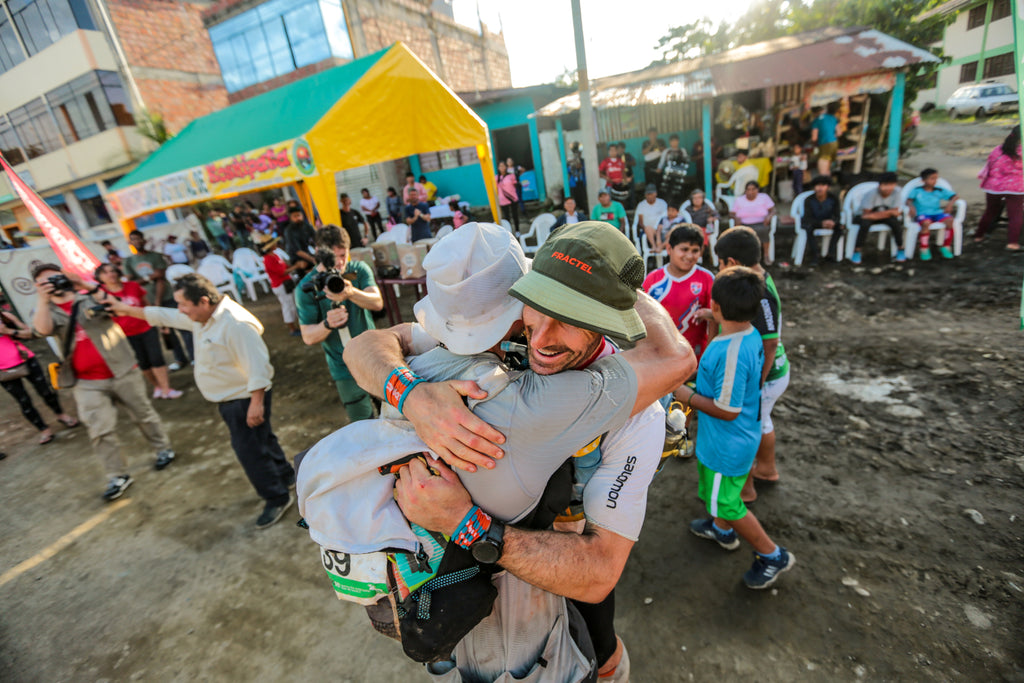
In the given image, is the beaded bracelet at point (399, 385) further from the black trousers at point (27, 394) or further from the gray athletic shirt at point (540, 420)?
the black trousers at point (27, 394)

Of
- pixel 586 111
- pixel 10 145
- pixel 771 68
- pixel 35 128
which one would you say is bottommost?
pixel 586 111

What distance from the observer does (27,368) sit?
563 centimetres

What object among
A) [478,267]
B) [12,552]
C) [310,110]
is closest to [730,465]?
[478,267]

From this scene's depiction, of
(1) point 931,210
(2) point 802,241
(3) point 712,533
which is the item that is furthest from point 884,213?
(3) point 712,533

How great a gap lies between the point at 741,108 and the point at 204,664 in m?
15.5

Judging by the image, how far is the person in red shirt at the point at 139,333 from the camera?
5371 mm

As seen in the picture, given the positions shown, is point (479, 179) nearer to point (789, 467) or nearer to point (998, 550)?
point (789, 467)

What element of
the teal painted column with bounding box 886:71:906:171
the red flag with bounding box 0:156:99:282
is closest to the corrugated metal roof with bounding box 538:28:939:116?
the teal painted column with bounding box 886:71:906:171

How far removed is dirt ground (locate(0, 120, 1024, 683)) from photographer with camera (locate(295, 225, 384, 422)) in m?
1.13

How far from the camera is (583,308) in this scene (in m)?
1.07

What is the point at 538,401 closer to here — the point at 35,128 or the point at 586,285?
the point at 586,285

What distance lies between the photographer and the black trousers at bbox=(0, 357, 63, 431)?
556 centimetres

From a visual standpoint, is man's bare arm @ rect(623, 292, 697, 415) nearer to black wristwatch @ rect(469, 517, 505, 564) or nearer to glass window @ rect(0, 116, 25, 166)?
black wristwatch @ rect(469, 517, 505, 564)

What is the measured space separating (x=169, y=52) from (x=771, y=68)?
2058 centimetres
